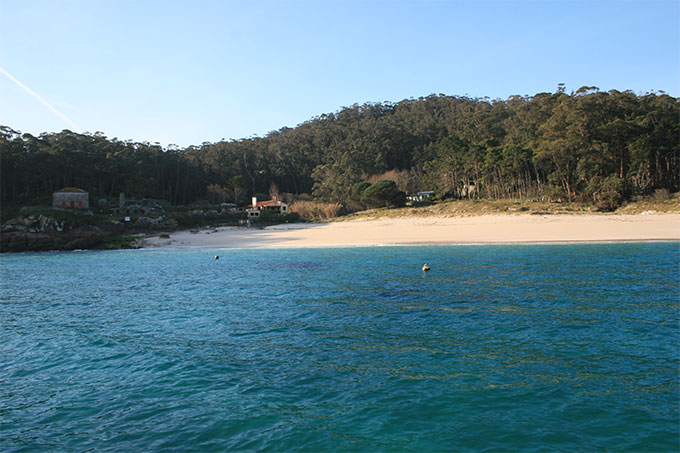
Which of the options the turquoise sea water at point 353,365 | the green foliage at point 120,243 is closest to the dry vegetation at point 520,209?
the turquoise sea water at point 353,365

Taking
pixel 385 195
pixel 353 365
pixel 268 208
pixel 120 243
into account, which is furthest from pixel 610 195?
pixel 120 243

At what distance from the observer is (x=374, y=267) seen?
1744 cm

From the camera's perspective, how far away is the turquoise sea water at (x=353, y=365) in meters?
4.78

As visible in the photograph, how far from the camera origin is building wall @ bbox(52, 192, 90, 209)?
39.2 meters

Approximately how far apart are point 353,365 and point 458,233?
2260 centimetres

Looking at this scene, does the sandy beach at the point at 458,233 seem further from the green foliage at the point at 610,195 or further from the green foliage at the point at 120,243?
the green foliage at the point at 610,195

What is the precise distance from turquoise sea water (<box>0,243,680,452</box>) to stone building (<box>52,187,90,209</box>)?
30.4 metres

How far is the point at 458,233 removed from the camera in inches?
1094

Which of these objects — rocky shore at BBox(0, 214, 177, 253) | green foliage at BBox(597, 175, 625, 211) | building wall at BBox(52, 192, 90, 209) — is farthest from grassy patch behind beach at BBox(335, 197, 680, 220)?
building wall at BBox(52, 192, 90, 209)

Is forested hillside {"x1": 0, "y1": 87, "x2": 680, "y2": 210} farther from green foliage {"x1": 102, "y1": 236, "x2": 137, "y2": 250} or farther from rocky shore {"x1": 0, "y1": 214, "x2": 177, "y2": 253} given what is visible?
green foliage {"x1": 102, "y1": 236, "x2": 137, "y2": 250}

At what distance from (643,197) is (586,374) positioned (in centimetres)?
3542

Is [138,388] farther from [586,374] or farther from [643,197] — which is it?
[643,197]

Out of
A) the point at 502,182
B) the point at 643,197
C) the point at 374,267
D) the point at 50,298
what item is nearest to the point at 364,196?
the point at 502,182

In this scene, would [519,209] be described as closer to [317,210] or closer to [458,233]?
[458,233]
